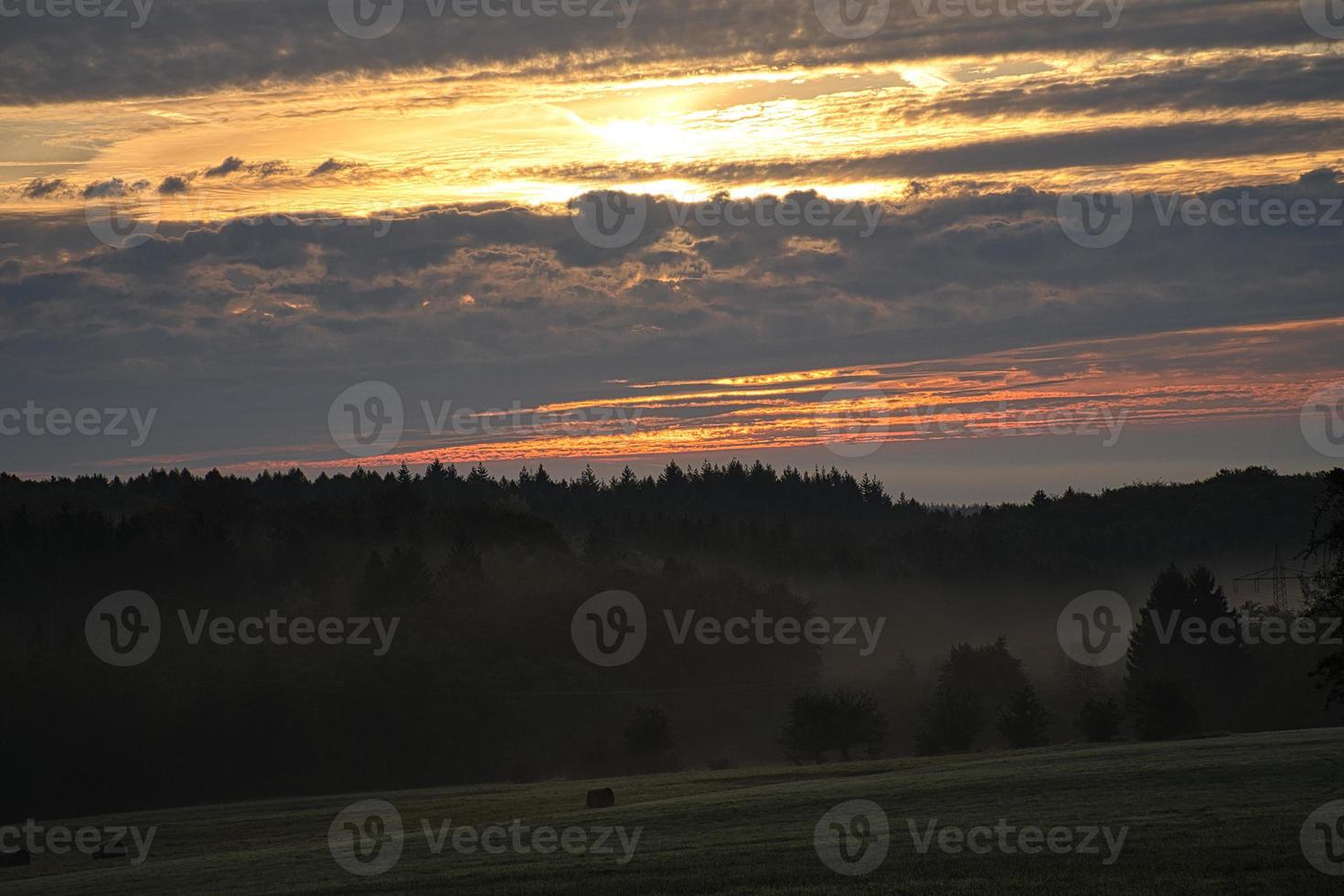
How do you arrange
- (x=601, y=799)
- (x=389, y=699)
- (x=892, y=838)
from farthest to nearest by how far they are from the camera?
(x=389, y=699) → (x=601, y=799) → (x=892, y=838)

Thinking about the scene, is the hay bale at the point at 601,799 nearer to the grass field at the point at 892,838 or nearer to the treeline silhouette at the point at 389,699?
the grass field at the point at 892,838

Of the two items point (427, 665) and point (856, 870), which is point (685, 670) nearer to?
point (427, 665)

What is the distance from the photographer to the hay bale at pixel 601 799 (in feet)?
218

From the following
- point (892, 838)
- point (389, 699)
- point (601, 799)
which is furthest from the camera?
point (389, 699)

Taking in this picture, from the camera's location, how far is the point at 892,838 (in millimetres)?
38156

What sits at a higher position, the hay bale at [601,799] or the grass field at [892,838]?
the hay bale at [601,799]

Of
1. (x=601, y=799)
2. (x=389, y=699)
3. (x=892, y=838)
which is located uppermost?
(x=389, y=699)

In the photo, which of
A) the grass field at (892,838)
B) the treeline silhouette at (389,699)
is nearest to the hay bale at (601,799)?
the grass field at (892,838)

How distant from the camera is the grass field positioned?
97.6ft

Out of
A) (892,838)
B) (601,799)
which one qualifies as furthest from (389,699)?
(892,838)

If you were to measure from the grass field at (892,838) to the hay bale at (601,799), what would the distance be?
193cm

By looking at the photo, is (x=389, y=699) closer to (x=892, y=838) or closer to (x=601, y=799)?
(x=601, y=799)

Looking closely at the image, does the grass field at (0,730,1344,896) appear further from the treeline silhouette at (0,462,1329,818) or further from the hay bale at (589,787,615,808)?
the treeline silhouette at (0,462,1329,818)

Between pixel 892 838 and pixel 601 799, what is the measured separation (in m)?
31.0
